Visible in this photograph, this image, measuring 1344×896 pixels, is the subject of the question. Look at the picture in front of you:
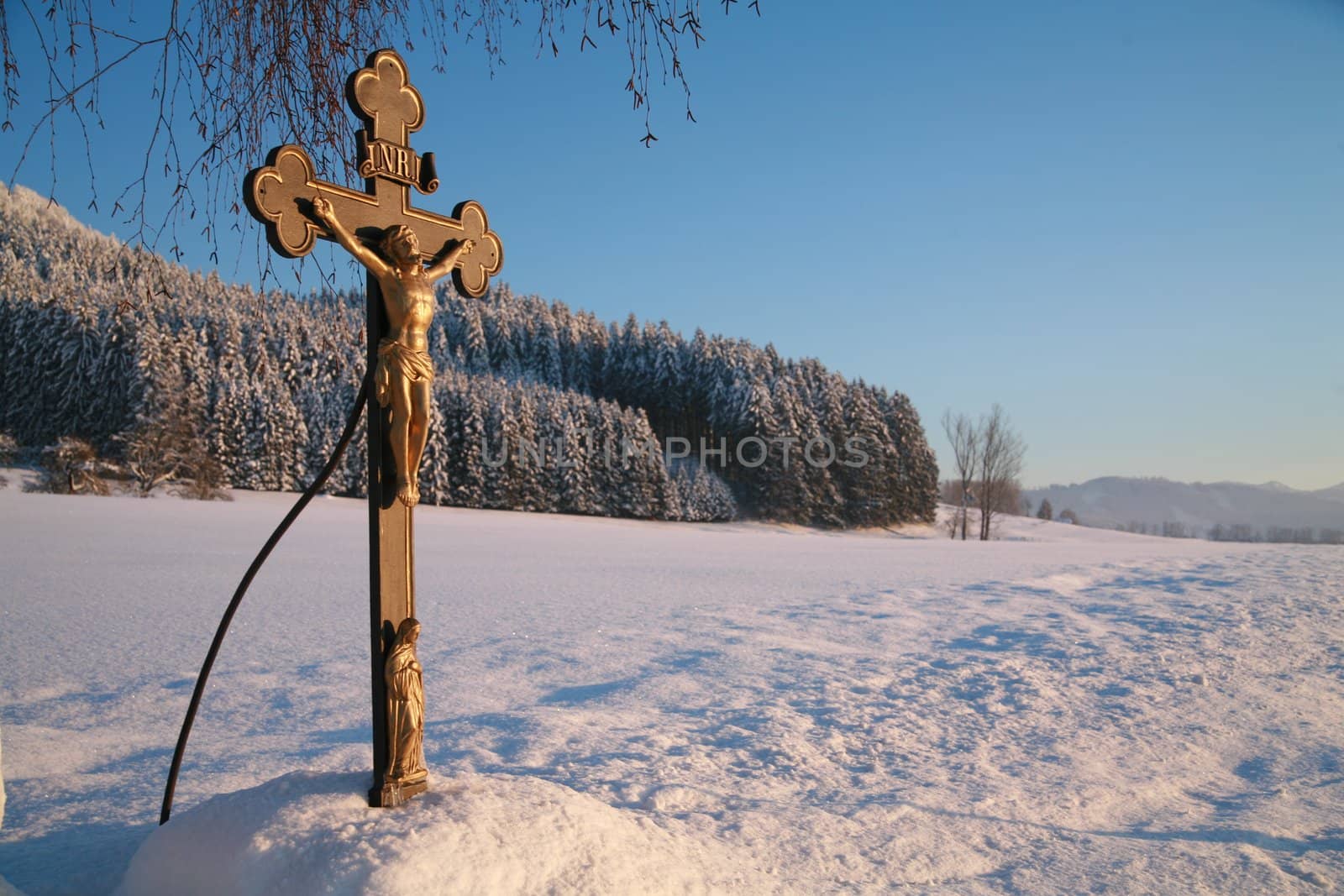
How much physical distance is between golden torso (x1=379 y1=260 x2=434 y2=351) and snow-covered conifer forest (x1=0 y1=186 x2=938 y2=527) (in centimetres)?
2809

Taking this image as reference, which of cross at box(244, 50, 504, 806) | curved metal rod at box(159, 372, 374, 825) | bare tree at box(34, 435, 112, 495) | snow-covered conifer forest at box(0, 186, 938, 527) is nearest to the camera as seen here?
cross at box(244, 50, 504, 806)

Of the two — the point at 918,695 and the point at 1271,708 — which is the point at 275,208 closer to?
the point at 918,695

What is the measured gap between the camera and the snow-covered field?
287cm

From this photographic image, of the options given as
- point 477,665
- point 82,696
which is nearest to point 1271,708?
point 477,665

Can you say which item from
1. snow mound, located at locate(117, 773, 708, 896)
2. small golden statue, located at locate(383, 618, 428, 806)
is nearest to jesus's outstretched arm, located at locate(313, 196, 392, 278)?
small golden statue, located at locate(383, 618, 428, 806)

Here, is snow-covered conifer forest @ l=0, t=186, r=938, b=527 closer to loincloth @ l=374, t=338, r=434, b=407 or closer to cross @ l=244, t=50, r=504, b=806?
cross @ l=244, t=50, r=504, b=806

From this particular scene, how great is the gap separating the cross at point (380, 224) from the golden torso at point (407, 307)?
4 cm

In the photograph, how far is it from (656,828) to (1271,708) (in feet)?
15.2

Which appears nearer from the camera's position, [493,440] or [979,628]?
[979,628]

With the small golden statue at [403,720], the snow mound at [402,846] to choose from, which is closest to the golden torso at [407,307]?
the small golden statue at [403,720]

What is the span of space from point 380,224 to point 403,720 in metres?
1.86

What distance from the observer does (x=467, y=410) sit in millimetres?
42625

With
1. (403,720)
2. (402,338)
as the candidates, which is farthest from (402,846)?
(402,338)

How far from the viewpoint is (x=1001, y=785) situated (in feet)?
14.3
